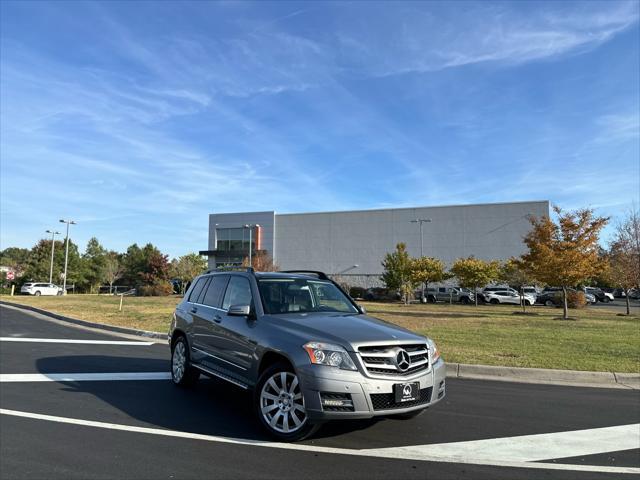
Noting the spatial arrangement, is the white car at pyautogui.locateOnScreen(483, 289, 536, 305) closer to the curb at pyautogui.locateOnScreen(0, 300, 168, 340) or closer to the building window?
the building window

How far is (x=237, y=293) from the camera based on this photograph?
20.3 ft

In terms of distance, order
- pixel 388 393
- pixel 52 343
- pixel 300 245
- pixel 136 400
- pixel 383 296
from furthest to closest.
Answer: pixel 300 245
pixel 383 296
pixel 52 343
pixel 136 400
pixel 388 393

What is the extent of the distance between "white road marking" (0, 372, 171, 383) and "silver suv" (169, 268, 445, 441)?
83.9 inches

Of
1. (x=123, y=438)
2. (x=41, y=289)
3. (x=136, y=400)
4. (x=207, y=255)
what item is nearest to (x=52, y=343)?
(x=136, y=400)

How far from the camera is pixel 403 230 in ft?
195

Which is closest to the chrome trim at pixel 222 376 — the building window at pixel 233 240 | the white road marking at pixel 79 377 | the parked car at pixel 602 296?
the white road marking at pixel 79 377

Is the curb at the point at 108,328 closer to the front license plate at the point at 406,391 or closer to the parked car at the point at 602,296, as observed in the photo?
the front license plate at the point at 406,391

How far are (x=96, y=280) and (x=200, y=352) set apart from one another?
6505 centimetres

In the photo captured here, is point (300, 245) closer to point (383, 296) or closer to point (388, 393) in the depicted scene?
point (383, 296)

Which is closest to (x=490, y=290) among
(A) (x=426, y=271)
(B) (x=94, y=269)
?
(A) (x=426, y=271)

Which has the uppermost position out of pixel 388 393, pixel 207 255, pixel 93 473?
pixel 207 255

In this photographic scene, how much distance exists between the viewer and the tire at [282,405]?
4.62 meters

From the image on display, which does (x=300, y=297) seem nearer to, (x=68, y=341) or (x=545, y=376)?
(x=545, y=376)

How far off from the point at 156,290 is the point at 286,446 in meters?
44.2
